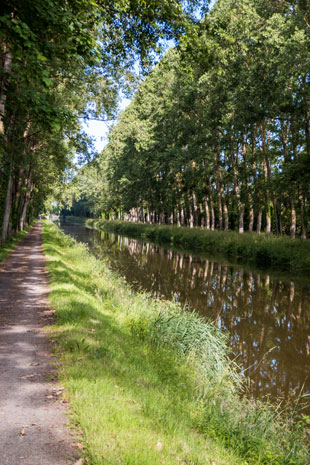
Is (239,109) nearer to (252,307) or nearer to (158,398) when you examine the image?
(252,307)

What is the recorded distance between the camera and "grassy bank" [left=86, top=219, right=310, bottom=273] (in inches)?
904

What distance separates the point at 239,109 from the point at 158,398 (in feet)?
88.8

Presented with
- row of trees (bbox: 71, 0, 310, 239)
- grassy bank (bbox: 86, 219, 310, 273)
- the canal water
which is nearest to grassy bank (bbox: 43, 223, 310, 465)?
the canal water

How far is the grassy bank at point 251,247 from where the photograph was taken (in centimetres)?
2296

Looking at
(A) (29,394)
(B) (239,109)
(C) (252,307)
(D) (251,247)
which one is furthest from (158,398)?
(B) (239,109)

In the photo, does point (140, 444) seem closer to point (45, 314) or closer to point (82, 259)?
point (45, 314)

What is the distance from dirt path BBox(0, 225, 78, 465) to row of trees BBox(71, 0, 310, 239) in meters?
7.98

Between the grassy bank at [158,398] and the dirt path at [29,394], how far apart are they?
0.78 ft

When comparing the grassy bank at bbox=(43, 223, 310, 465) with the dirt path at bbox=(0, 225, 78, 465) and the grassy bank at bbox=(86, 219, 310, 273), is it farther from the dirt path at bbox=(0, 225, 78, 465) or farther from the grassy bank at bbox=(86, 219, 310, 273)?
the grassy bank at bbox=(86, 219, 310, 273)

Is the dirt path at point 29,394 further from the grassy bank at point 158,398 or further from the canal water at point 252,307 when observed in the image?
the canal water at point 252,307

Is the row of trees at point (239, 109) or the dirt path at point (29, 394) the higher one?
the row of trees at point (239, 109)

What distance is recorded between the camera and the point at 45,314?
8.21m

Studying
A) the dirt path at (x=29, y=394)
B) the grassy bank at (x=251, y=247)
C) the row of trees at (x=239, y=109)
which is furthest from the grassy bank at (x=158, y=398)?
the grassy bank at (x=251, y=247)

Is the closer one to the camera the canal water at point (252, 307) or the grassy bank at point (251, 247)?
the canal water at point (252, 307)
